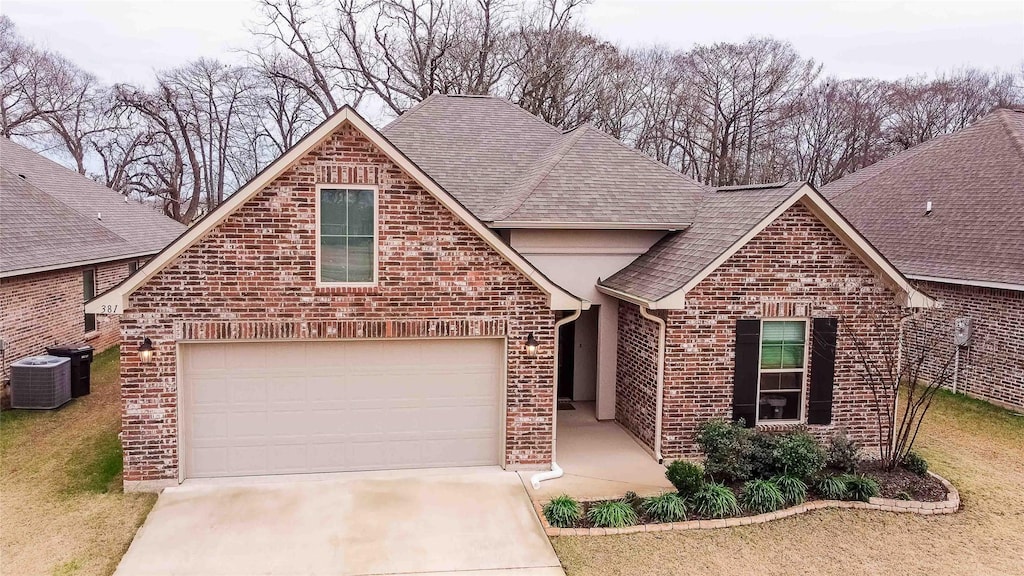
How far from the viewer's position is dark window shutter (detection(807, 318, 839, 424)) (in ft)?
34.0

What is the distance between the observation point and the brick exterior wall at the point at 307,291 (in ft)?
28.5

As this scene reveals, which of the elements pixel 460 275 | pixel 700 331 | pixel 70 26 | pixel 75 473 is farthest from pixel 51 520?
pixel 70 26

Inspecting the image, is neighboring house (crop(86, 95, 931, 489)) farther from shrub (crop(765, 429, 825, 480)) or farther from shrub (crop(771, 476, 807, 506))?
shrub (crop(771, 476, 807, 506))

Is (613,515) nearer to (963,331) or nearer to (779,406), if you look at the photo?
(779,406)

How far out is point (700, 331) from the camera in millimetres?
10102

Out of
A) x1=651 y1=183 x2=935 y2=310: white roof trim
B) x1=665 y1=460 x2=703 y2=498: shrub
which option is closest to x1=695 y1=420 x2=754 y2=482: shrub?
x1=665 y1=460 x2=703 y2=498: shrub

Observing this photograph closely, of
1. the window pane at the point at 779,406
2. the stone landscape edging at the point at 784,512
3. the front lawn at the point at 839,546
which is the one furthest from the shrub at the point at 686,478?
the window pane at the point at 779,406

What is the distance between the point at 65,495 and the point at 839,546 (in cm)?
957

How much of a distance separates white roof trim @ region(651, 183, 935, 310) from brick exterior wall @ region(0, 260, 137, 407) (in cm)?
1214

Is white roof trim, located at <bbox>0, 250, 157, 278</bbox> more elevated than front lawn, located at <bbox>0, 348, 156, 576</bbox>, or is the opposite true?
white roof trim, located at <bbox>0, 250, 157, 278</bbox>

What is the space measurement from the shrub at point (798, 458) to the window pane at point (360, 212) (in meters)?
6.18

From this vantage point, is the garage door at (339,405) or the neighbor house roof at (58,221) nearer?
the garage door at (339,405)

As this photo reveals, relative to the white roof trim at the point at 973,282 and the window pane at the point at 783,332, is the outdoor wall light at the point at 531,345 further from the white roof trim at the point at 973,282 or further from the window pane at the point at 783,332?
the white roof trim at the point at 973,282

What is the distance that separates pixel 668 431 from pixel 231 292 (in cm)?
647
